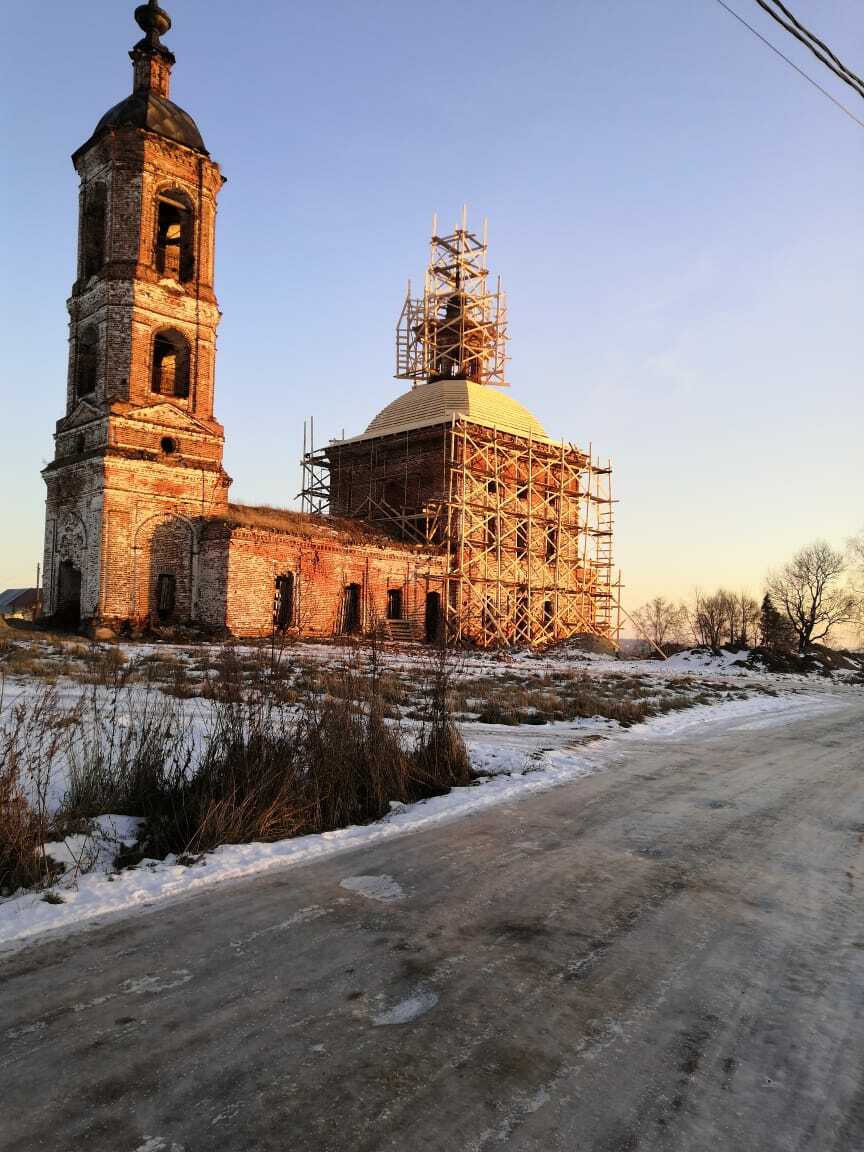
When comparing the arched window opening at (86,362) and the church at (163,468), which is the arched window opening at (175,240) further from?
the arched window opening at (86,362)

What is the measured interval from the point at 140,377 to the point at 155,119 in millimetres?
9002

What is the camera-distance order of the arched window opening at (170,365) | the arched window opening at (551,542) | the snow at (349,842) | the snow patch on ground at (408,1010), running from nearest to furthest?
the snow patch on ground at (408,1010)
the snow at (349,842)
the arched window opening at (170,365)
the arched window opening at (551,542)

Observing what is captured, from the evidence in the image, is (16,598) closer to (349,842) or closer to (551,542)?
(551,542)

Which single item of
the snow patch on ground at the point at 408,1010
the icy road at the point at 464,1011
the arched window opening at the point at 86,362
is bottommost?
the icy road at the point at 464,1011

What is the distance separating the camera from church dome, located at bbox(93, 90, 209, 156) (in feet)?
84.8

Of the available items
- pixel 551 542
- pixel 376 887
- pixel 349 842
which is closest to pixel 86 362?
pixel 551 542

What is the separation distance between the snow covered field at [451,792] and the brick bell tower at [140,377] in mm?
5029

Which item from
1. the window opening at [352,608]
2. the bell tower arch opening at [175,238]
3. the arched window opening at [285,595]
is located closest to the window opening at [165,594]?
the arched window opening at [285,595]

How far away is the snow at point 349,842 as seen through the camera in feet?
13.1

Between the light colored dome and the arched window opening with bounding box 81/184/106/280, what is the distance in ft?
50.7

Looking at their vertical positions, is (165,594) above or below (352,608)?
above

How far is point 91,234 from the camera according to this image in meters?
26.9

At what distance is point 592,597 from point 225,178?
85.8 ft

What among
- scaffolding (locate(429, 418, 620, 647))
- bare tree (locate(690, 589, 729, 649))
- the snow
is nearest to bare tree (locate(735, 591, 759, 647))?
bare tree (locate(690, 589, 729, 649))
